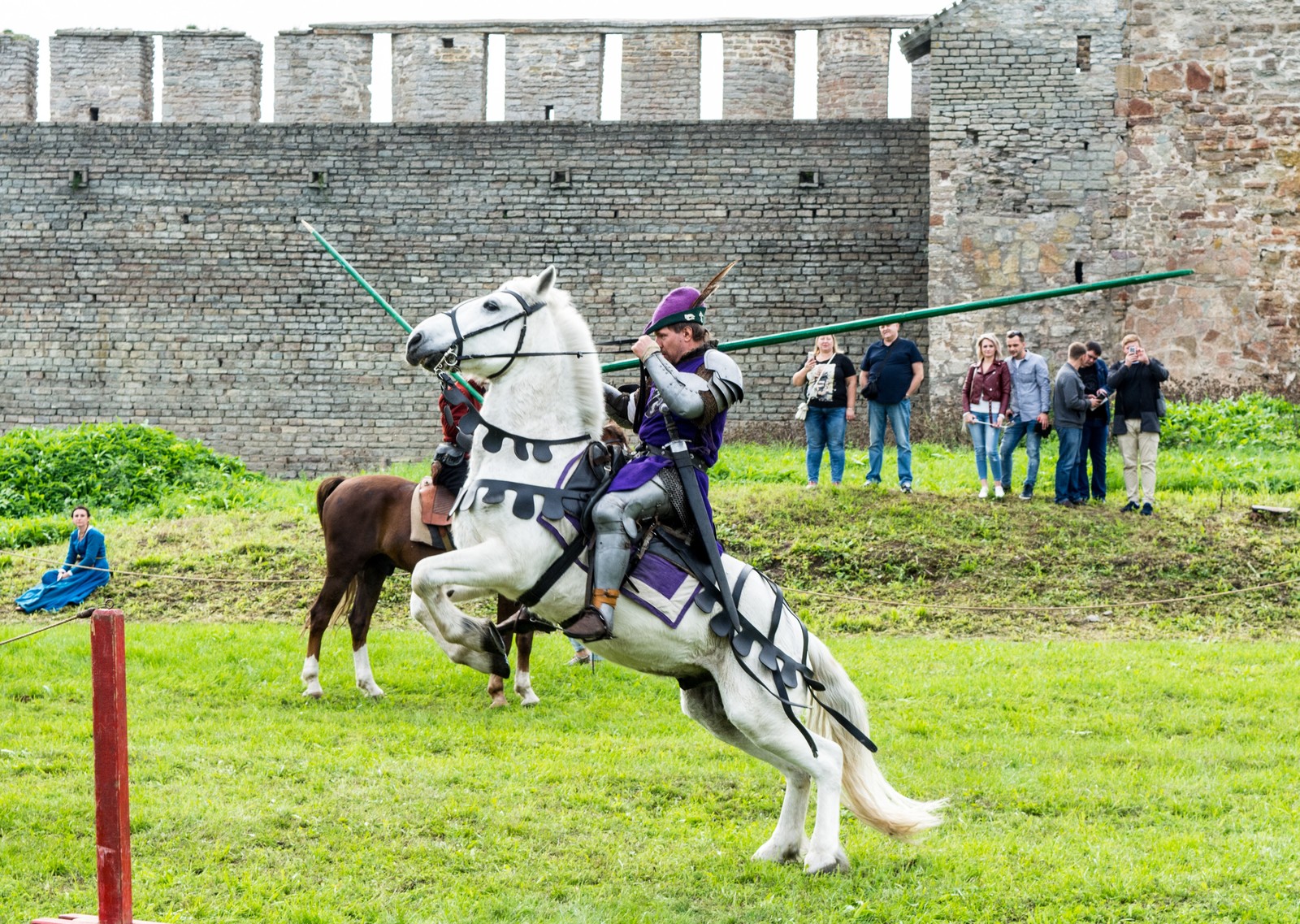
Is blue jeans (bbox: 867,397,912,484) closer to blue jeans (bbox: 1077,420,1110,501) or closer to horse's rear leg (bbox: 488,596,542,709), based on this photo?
blue jeans (bbox: 1077,420,1110,501)

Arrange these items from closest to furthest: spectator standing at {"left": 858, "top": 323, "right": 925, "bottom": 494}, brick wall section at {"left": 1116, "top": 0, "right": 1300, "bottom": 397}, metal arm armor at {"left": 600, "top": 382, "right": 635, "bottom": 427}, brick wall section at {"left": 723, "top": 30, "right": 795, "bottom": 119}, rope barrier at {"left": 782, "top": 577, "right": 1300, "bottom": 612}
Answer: metal arm armor at {"left": 600, "top": 382, "right": 635, "bottom": 427} → rope barrier at {"left": 782, "top": 577, "right": 1300, "bottom": 612} → spectator standing at {"left": 858, "top": 323, "right": 925, "bottom": 494} → brick wall section at {"left": 1116, "top": 0, "right": 1300, "bottom": 397} → brick wall section at {"left": 723, "top": 30, "right": 795, "bottom": 119}

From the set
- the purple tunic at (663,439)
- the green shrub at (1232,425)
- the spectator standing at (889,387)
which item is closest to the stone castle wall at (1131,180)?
the green shrub at (1232,425)

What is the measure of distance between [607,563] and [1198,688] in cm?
514

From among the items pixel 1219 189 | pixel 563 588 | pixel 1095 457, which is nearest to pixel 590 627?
pixel 563 588

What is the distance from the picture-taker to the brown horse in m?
→ 9.02

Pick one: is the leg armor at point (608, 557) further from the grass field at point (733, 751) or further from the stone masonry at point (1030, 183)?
the stone masonry at point (1030, 183)

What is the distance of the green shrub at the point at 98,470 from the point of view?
54.1 ft

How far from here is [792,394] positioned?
817 inches

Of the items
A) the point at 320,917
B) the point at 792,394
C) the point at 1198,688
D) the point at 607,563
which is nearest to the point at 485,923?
the point at 320,917

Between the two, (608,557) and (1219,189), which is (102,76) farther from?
(608,557)

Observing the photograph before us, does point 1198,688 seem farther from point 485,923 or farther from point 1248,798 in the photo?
point 485,923

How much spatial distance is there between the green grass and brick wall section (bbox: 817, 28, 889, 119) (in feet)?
45.6

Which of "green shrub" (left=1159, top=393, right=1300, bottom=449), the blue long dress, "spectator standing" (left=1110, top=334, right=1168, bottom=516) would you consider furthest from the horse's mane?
"green shrub" (left=1159, top=393, right=1300, bottom=449)

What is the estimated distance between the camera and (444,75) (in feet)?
73.0
